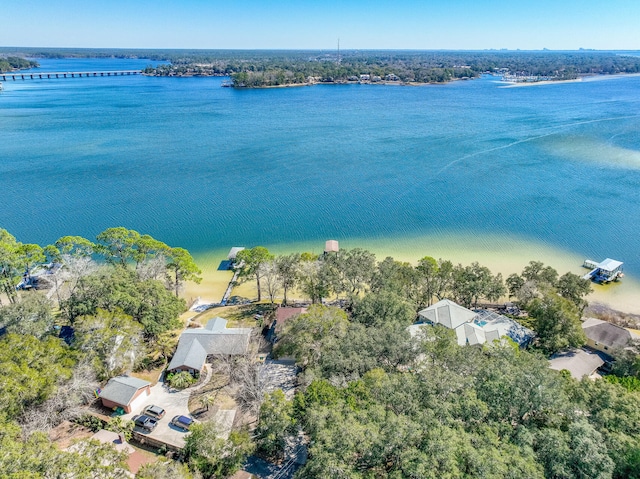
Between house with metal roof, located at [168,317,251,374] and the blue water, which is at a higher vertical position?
the blue water

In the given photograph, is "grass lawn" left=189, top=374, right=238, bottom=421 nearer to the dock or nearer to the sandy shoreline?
the sandy shoreline

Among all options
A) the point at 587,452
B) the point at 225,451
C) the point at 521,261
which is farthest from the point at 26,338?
the point at 521,261

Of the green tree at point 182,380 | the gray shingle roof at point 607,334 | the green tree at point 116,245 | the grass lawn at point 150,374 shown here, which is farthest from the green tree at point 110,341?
the gray shingle roof at point 607,334

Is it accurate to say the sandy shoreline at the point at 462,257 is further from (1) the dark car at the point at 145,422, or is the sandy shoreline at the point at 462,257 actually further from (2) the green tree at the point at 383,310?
(1) the dark car at the point at 145,422

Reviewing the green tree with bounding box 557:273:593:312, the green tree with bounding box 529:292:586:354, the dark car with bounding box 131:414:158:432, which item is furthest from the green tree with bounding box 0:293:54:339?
the green tree with bounding box 557:273:593:312

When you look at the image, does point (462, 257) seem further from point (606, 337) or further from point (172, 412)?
point (172, 412)

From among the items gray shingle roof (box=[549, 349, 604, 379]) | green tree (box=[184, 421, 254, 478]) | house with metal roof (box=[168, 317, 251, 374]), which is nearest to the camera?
green tree (box=[184, 421, 254, 478])

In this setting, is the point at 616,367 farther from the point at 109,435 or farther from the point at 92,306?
the point at 92,306
